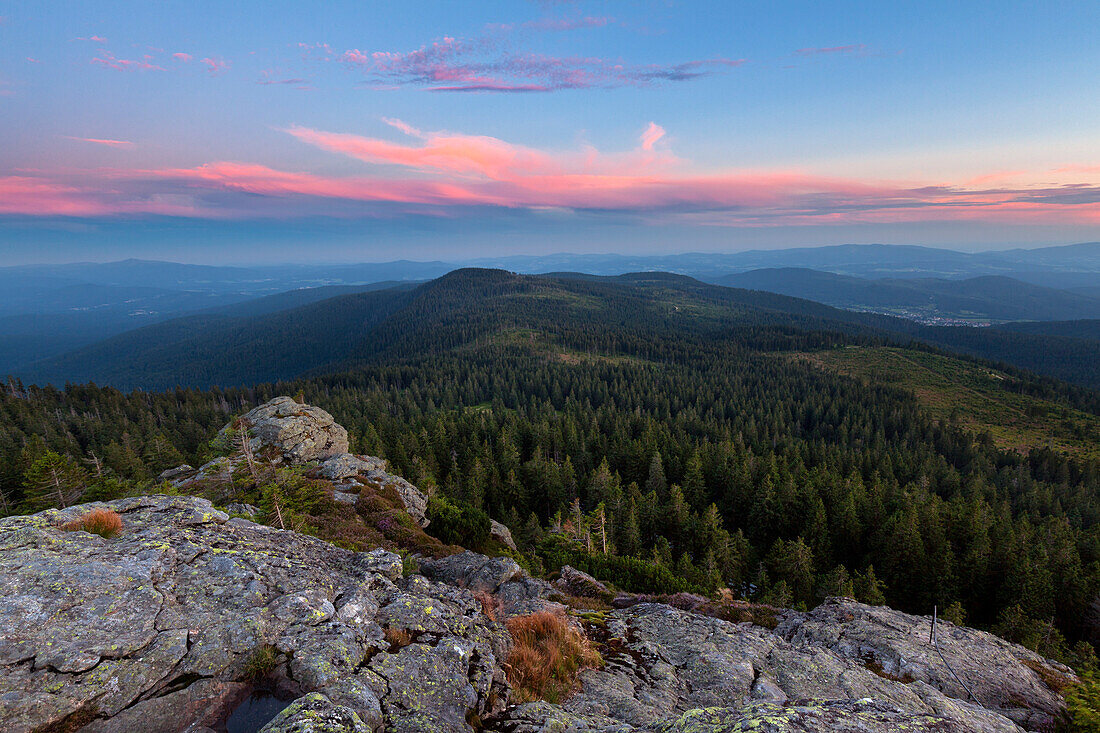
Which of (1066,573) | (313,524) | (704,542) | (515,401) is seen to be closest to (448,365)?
(515,401)

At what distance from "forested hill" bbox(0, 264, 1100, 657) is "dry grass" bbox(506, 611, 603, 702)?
18.2 m

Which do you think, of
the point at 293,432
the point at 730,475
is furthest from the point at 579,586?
the point at 730,475

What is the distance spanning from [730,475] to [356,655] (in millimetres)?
74704

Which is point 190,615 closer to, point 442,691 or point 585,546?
point 442,691

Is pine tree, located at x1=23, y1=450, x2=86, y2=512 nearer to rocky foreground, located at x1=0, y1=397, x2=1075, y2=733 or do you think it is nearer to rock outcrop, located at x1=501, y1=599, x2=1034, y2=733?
rocky foreground, located at x1=0, y1=397, x2=1075, y2=733

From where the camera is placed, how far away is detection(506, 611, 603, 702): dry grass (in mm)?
11520

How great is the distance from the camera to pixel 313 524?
28781 millimetres

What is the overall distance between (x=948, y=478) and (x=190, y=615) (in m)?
118

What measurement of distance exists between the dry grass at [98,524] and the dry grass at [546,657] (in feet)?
41.9

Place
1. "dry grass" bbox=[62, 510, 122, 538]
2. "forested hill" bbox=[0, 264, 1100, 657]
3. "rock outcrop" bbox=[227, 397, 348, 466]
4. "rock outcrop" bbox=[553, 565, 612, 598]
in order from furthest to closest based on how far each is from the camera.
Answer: "rock outcrop" bbox=[227, 397, 348, 466], "forested hill" bbox=[0, 264, 1100, 657], "rock outcrop" bbox=[553, 565, 612, 598], "dry grass" bbox=[62, 510, 122, 538]

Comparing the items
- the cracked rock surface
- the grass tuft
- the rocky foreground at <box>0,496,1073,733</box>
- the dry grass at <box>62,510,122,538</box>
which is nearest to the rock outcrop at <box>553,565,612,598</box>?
the rocky foreground at <box>0,496,1073,733</box>

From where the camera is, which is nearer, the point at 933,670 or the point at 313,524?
the point at 933,670

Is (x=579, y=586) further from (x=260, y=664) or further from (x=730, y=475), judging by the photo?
(x=730, y=475)

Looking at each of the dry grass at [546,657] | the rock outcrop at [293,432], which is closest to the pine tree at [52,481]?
the rock outcrop at [293,432]
